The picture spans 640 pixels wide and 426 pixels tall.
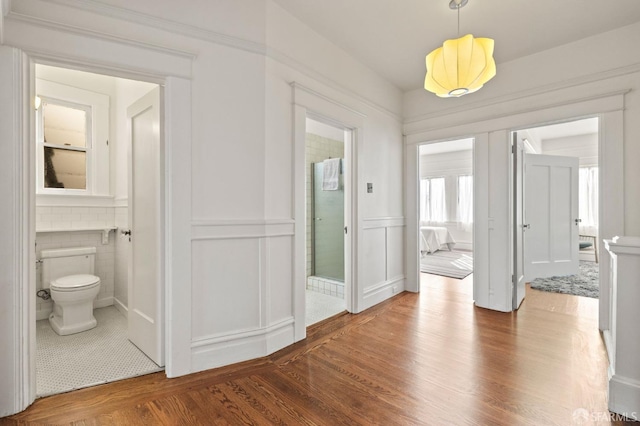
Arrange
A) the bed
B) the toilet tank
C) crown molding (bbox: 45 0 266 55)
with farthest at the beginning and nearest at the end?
the bed < the toilet tank < crown molding (bbox: 45 0 266 55)

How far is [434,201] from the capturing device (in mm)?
8695

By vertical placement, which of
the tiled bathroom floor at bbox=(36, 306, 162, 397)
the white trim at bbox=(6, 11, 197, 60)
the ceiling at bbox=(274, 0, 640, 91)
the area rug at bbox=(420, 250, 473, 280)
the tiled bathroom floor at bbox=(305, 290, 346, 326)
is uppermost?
the ceiling at bbox=(274, 0, 640, 91)

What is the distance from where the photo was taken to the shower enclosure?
4.11m

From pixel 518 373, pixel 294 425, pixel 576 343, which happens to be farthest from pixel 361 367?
pixel 576 343

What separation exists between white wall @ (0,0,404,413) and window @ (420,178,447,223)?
22.2ft

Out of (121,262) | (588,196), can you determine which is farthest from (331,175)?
(588,196)

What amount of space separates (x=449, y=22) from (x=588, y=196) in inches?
240

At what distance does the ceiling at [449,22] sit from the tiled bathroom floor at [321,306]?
2765 millimetres

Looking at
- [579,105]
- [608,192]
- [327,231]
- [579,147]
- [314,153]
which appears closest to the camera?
[608,192]

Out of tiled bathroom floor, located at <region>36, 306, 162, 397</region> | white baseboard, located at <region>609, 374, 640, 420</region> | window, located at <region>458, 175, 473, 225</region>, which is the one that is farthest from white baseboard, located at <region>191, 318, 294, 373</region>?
window, located at <region>458, 175, 473, 225</region>

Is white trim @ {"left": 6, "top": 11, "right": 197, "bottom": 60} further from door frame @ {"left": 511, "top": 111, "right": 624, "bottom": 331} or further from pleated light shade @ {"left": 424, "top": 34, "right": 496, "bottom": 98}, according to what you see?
door frame @ {"left": 511, "top": 111, "right": 624, "bottom": 331}

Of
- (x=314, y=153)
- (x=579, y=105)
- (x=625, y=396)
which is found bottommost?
(x=625, y=396)

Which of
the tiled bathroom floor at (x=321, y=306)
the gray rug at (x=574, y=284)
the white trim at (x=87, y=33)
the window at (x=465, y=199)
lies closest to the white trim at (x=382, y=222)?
the tiled bathroom floor at (x=321, y=306)

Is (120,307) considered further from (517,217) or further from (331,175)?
(517,217)
